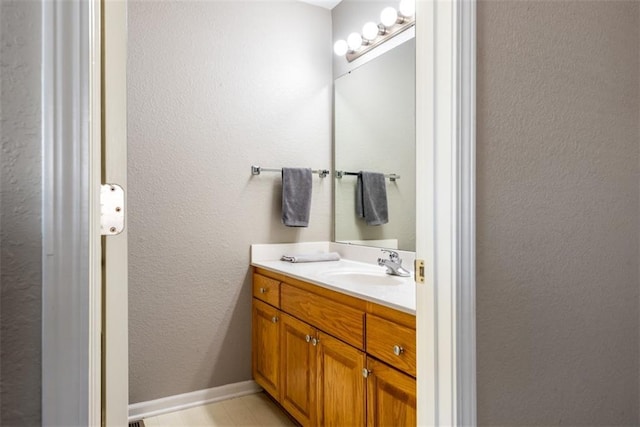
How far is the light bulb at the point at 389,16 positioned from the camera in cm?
228

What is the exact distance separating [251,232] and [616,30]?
196cm

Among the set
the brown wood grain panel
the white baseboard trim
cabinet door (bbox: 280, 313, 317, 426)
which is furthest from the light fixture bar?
the white baseboard trim

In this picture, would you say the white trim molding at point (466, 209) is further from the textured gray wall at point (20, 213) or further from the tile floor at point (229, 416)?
the tile floor at point (229, 416)

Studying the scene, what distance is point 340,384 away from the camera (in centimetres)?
175

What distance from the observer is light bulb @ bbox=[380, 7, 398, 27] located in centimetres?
228

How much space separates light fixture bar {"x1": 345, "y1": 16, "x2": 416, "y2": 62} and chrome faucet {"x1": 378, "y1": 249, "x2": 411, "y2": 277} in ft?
3.89

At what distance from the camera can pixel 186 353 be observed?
7.97ft

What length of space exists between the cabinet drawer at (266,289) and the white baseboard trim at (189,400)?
1.84ft

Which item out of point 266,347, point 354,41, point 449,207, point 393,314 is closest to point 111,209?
point 449,207

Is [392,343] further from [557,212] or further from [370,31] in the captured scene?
[370,31]

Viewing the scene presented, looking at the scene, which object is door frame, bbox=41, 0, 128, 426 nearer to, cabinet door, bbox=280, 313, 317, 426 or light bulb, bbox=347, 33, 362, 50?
cabinet door, bbox=280, 313, 317, 426

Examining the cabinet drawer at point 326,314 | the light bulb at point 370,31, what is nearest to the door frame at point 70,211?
the cabinet drawer at point 326,314

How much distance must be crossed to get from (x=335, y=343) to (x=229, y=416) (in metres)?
0.95

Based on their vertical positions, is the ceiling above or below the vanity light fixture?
above
